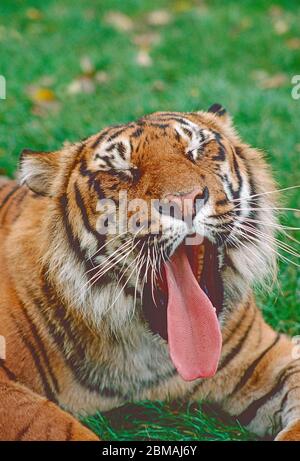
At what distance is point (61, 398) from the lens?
2.52m

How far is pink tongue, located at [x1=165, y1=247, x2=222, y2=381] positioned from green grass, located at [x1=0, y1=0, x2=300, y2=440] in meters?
0.44

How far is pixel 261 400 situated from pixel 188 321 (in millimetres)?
519

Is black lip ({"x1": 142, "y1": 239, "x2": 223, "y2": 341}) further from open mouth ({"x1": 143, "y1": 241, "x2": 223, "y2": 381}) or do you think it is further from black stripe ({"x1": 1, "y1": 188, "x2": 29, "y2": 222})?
black stripe ({"x1": 1, "y1": 188, "x2": 29, "y2": 222})

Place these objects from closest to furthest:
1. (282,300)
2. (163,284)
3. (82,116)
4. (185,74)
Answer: (163,284) < (282,300) < (82,116) < (185,74)

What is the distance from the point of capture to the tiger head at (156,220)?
2.23 m

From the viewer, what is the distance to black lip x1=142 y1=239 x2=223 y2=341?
7.87ft

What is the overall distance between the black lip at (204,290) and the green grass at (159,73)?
396 mm

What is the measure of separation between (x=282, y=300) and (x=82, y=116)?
7.32ft
